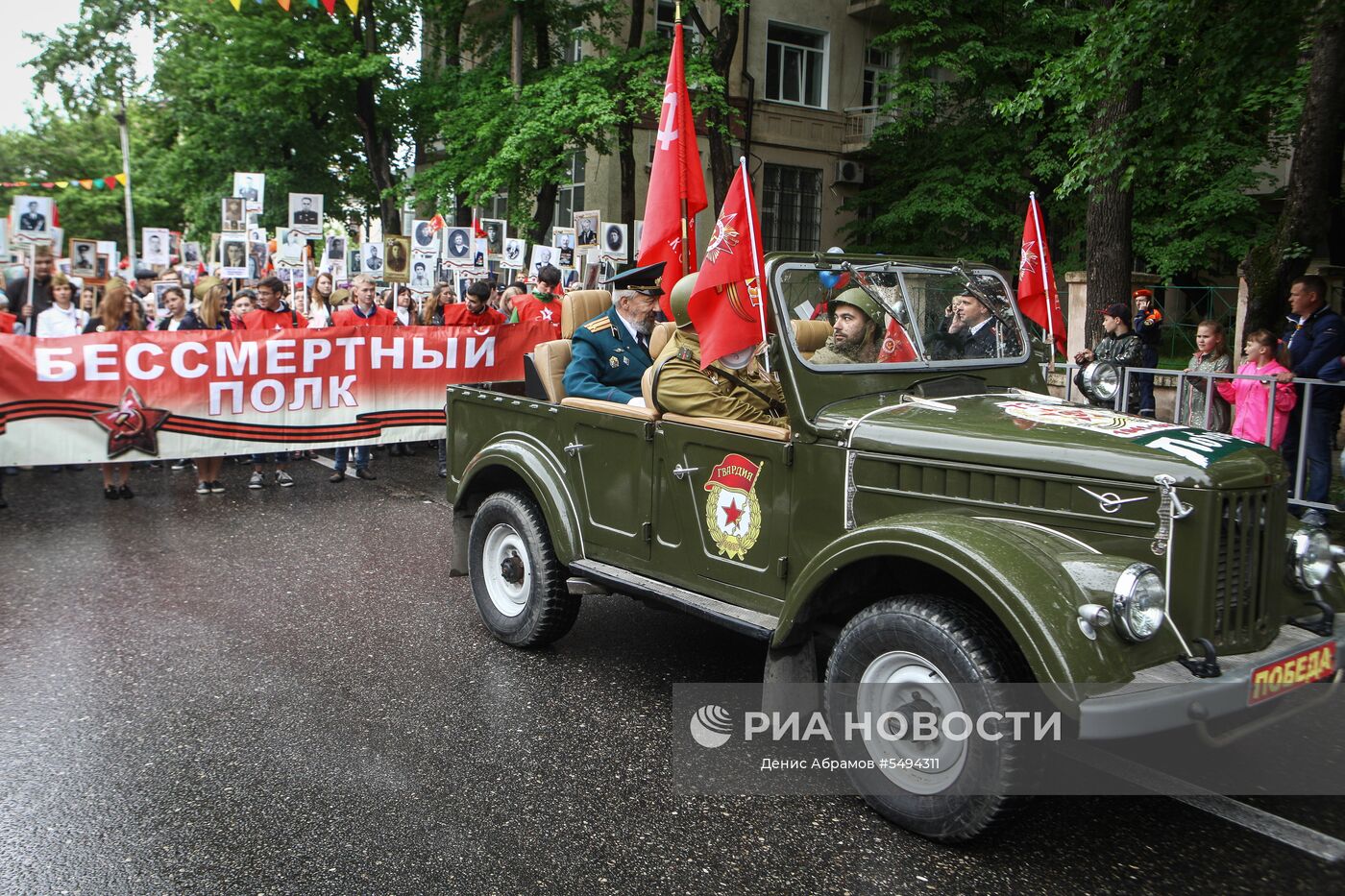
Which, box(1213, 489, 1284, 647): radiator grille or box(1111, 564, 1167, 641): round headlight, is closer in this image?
box(1111, 564, 1167, 641): round headlight

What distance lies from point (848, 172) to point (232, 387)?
22.2 metres

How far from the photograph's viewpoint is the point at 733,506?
4469 millimetres

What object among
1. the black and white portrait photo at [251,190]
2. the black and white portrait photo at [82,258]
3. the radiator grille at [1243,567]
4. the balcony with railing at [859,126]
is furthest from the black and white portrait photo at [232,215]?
the radiator grille at [1243,567]

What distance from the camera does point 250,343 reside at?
33.2 ft

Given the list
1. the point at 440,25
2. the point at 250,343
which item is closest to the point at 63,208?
the point at 440,25

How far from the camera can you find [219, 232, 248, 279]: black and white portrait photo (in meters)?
17.1

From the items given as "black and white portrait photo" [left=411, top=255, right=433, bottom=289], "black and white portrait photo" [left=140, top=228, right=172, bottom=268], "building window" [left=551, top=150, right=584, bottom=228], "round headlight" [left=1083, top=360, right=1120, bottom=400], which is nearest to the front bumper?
"round headlight" [left=1083, top=360, right=1120, bottom=400]

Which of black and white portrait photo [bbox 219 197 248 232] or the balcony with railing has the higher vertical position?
the balcony with railing

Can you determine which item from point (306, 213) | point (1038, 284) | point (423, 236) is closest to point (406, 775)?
point (1038, 284)

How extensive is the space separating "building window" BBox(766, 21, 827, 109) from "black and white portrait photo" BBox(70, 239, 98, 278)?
55.8 feet

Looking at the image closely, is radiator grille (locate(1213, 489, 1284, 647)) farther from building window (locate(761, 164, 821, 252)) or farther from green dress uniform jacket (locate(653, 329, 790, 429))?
building window (locate(761, 164, 821, 252))

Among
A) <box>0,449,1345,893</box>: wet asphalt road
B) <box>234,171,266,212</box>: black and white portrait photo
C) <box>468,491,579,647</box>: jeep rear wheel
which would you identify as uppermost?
<box>234,171,266,212</box>: black and white portrait photo

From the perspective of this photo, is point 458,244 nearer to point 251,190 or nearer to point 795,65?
point 251,190

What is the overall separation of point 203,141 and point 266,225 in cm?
249
